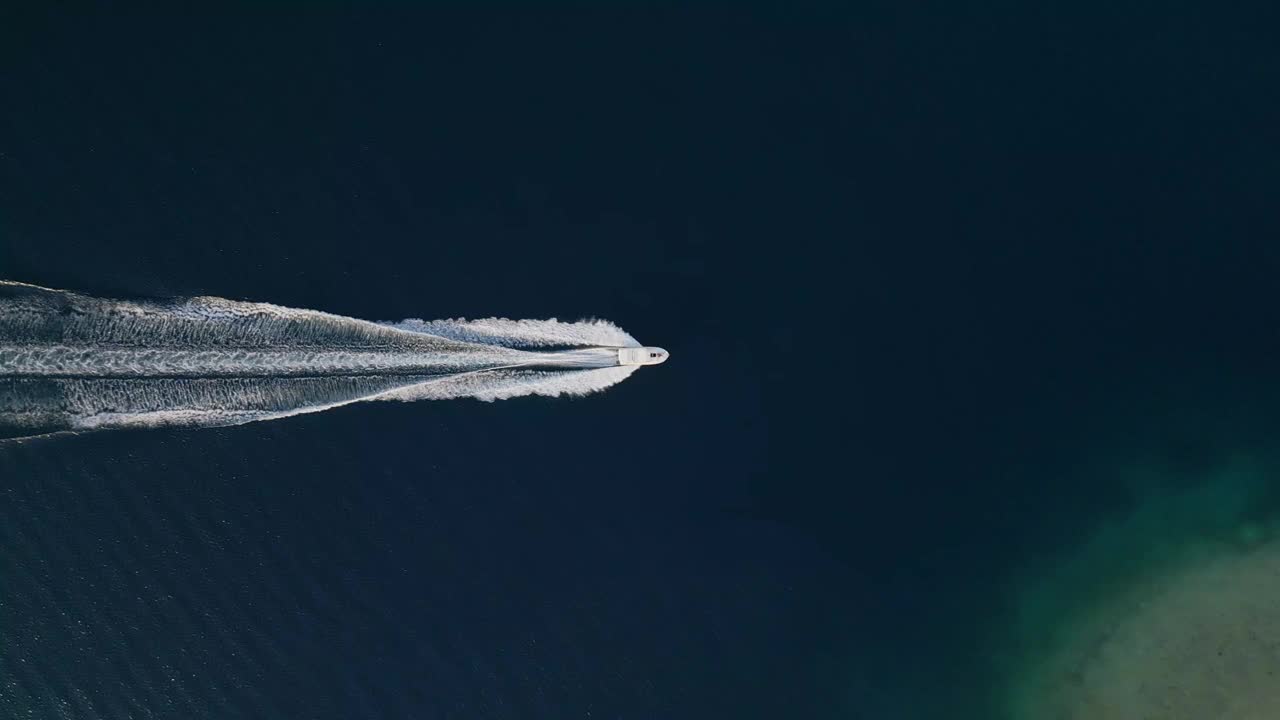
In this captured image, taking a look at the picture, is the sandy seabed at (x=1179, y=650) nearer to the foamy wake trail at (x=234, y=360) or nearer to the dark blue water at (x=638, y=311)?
the dark blue water at (x=638, y=311)

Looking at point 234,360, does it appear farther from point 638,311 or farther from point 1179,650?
point 1179,650

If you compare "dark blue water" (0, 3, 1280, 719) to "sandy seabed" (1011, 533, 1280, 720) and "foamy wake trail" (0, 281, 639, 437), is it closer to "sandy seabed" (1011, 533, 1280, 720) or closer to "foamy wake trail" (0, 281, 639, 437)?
"foamy wake trail" (0, 281, 639, 437)

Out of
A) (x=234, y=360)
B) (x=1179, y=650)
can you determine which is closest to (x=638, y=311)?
(x=234, y=360)

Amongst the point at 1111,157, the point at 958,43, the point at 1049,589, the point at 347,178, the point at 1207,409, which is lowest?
the point at 1049,589

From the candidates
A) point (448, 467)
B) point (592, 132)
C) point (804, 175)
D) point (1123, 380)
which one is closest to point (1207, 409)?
point (1123, 380)

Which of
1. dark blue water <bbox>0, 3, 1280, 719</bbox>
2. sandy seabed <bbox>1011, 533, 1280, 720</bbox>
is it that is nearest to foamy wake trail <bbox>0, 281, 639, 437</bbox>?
dark blue water <bbox>0, 3, 1280, 719</bbox>

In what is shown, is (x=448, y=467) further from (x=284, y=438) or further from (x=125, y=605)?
(x=125, y=605)
